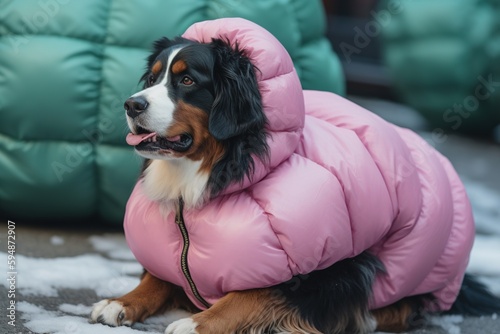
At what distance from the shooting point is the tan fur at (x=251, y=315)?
2.27 metres

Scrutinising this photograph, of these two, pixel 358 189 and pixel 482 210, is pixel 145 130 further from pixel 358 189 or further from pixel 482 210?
pixel 482 210

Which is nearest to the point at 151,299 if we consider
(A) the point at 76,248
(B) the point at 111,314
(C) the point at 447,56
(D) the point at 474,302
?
(B) the point at 111,314

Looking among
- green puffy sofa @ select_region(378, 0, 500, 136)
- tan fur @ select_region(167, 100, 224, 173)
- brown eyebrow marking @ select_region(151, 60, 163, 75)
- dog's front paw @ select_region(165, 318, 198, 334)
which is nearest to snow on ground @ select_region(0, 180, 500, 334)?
dog's front paw @ select_region(165, 318, 198, 334)

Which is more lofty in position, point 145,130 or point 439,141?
point 145,130

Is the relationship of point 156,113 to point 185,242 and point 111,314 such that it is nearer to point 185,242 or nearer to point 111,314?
point 185,242

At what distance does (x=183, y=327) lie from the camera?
224 cm

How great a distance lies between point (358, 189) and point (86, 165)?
1.37 metres

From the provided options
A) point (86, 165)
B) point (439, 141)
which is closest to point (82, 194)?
point (86, 165)

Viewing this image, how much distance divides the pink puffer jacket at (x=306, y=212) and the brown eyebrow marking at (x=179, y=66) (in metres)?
0.18

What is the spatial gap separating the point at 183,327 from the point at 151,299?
0.30 metres

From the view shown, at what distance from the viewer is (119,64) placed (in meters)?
3.31

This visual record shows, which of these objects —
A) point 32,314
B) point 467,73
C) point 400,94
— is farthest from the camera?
point 400,94

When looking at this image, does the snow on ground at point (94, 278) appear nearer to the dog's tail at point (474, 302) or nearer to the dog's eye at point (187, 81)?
the dog's tail at point (474, 302)

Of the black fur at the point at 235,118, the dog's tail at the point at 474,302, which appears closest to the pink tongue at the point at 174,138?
the black fur at the point at 235,118
